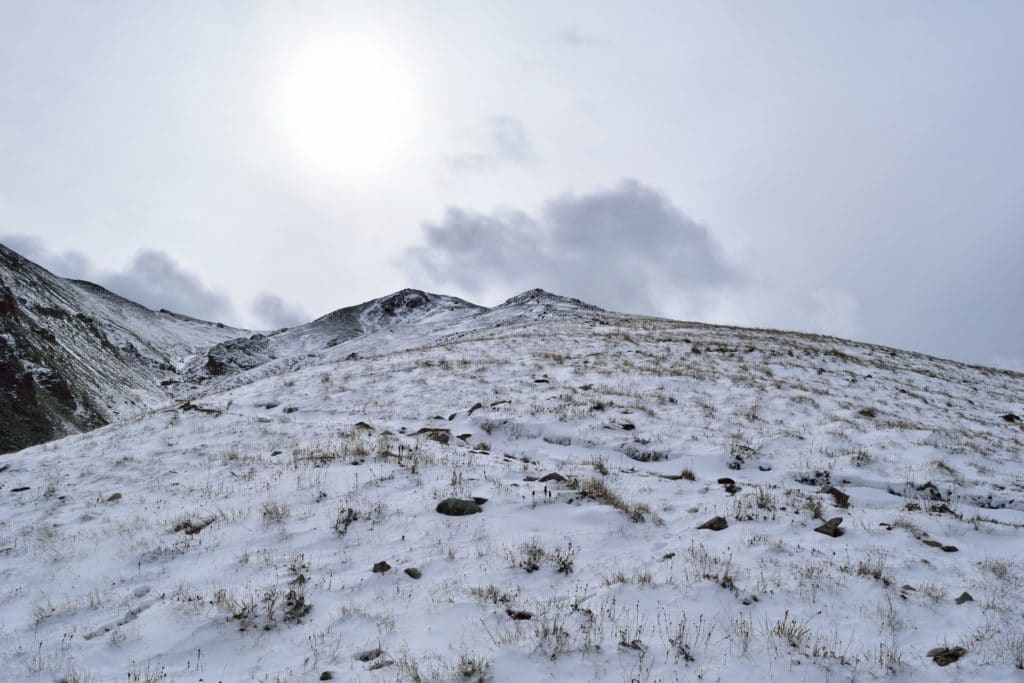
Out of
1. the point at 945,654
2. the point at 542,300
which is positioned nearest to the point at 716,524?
the point at 945,654

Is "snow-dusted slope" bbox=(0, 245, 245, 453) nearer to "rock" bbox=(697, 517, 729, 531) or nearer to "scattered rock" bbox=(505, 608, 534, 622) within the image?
"scattered rock" bbox=(505, 608, 534, 622)

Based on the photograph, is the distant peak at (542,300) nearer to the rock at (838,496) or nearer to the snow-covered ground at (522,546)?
the snow-covered ground at (522,546)

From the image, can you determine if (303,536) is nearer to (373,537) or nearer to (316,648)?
(373,537)

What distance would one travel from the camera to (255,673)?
5.32 meters

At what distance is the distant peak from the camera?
63.6 m

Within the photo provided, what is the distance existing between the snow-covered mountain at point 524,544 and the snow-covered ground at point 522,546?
1.7 inches

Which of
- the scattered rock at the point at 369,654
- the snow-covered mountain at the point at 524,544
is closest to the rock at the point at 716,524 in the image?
the snow-covered mountain at the point at 524,544

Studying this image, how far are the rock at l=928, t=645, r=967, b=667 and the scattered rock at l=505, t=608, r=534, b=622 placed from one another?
12.9 ft

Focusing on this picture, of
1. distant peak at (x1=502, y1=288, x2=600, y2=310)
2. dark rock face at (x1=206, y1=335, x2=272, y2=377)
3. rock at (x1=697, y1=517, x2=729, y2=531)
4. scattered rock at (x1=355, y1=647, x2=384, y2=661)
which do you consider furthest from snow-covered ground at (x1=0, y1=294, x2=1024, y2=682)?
dark rock face at (x1=206, y1=335, x2=272, y2=377)

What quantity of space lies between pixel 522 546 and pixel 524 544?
0.04 metres

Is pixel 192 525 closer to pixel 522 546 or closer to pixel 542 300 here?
pixel 522 546

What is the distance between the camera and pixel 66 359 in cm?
5191

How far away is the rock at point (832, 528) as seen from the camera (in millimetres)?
7898

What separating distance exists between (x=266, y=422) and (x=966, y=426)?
2048cm
